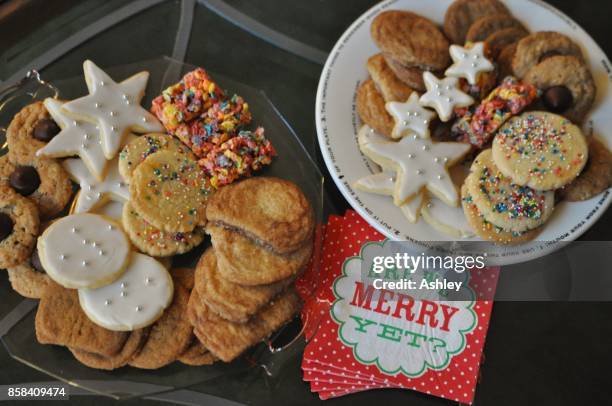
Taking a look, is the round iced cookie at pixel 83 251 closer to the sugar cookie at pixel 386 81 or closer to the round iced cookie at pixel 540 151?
the sugar cookie at pixel 386 81

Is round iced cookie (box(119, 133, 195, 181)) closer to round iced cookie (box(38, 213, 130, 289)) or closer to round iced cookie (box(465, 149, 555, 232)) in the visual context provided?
round iced cookie (box(38, 213, 130, 289))

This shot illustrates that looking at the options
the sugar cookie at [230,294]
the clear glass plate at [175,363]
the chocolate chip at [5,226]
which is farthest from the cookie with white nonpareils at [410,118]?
the chocolate chip at [5,226]

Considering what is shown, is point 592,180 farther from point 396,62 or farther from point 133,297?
point 133,297

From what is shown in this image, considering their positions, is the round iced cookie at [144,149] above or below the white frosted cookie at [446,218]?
above

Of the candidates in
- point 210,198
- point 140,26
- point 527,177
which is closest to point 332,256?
point 210,198

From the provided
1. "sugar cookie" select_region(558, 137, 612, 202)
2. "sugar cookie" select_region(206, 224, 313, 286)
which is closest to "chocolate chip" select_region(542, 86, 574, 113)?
"sugar cookie" select_region(558, 137, 612, 202)
